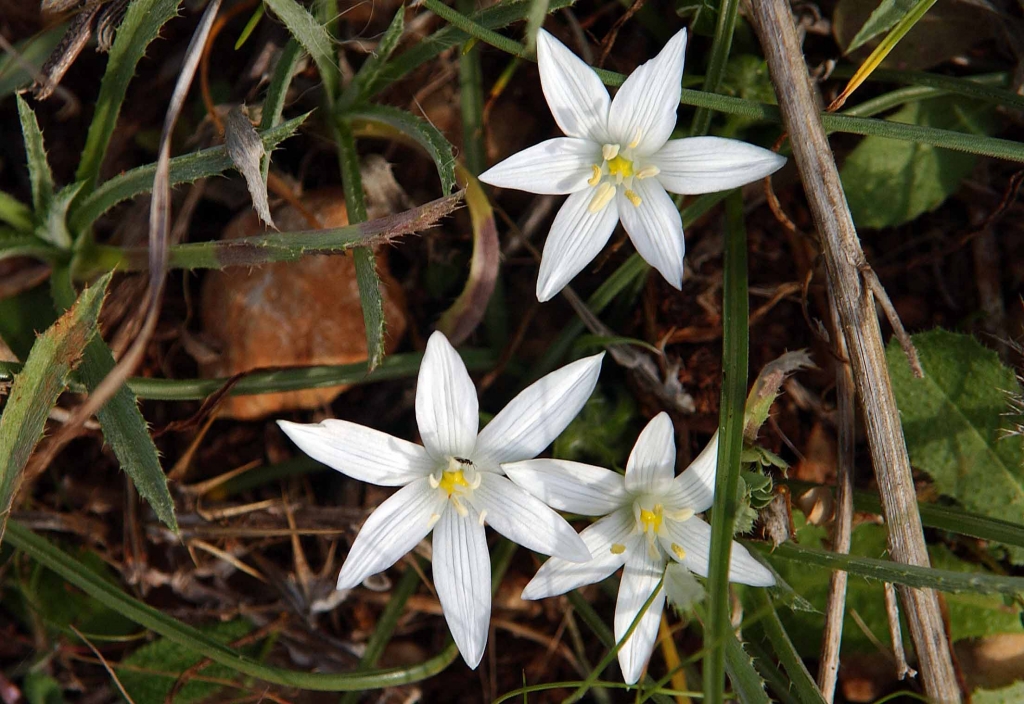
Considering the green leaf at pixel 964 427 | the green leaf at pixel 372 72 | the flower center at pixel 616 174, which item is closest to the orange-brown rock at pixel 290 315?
the green leaf at pixel 372 72

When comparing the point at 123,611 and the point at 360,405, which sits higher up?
the point at 360,405

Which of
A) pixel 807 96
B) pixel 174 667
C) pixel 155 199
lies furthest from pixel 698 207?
pixel 174 667

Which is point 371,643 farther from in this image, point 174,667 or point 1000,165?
point 1000,165

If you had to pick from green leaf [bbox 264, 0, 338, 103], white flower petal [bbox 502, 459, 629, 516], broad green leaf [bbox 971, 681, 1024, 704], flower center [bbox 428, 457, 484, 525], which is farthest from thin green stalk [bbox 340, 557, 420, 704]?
broad green leaf [bbox 971, 681, 1024, 704]

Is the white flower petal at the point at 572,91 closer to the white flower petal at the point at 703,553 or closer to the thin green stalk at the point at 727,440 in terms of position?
the thin green stalk at the point at 727,440

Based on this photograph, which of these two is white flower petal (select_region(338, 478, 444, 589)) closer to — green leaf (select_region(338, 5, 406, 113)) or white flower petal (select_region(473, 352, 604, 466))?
white flower petal (select_region(473, 352, 604, 466))
